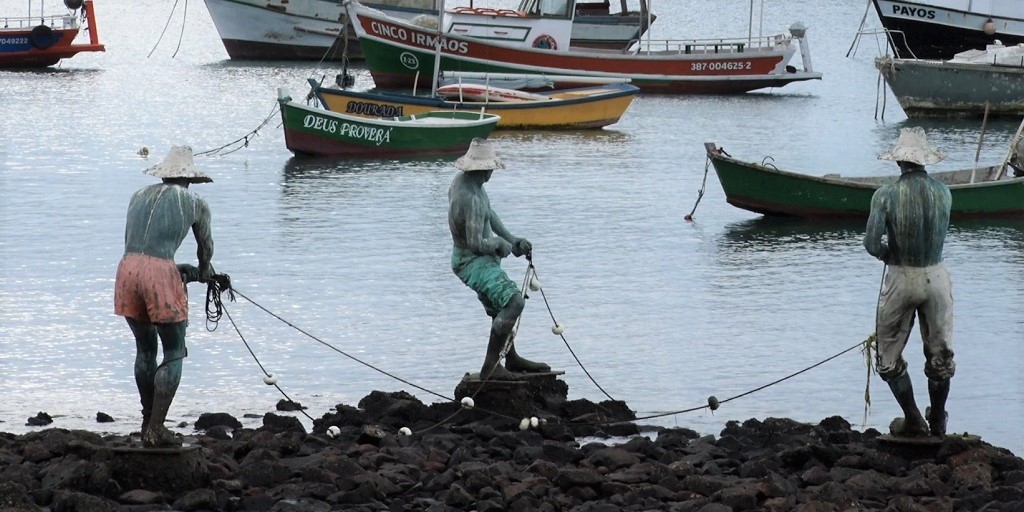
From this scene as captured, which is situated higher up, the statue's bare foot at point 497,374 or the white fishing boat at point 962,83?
the white fishing boat at point 962,83

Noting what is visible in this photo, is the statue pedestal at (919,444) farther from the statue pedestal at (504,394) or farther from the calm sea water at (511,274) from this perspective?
the statue pedestal at (504,394)

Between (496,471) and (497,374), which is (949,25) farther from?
(496,471)

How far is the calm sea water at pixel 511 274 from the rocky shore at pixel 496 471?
63.1 inches

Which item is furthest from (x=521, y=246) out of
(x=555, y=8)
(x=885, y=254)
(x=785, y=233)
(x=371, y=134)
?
(x=555, y=8)

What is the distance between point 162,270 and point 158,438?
911 millimetres

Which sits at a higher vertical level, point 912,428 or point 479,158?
point 479,158

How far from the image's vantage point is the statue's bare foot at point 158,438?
29.3 ft

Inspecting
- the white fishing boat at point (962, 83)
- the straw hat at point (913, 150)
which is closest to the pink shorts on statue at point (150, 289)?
the straw hat at point (913, 150)

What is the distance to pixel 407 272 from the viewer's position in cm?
1931

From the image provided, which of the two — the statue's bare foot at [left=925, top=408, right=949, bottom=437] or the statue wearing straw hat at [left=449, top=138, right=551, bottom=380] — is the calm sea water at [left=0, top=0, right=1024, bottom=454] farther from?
the statue's bare foot at [left=925, top=408, right=949, bottom=437]

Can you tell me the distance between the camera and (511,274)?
19297mm

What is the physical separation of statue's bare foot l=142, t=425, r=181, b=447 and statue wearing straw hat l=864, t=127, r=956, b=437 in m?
4.08

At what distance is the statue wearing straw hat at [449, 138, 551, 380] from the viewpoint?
10.8 meters

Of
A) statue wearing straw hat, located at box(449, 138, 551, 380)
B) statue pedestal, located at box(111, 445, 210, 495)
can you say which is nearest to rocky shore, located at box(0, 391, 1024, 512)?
statue pedestal, located at box(111, 445, 210, 495)
